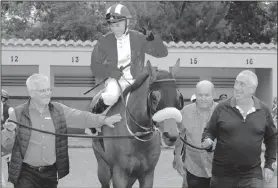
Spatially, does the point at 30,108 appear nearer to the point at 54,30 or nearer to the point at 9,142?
the point at 9,142

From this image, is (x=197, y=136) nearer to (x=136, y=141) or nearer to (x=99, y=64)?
(x=136, y=141)

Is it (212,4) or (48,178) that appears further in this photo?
(212,4)

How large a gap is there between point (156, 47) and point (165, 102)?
124 cm

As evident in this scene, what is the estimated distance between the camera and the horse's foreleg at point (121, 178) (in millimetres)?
5604

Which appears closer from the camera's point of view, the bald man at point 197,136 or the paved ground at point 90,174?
the bald man at point 197,136

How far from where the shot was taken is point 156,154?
5.73 meters

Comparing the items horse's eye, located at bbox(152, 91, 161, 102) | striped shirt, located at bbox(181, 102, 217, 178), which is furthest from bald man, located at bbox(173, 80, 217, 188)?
horse's eye, located at bbox(152, 91, 161, 102)

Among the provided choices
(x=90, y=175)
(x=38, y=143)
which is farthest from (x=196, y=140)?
(x=90, y=175)

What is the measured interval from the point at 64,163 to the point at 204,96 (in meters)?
1.85

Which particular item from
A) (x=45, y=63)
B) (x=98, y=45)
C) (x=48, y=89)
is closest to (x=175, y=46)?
(x=45, y=63)

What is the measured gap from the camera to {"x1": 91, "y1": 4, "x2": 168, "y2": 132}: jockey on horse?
6.11m

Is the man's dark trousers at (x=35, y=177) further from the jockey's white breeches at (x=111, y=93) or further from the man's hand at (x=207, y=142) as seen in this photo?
the man's hand at (x=207, y=142)

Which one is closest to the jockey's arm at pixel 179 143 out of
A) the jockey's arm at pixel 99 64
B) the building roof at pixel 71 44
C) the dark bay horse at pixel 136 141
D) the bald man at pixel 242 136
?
the dark bay horse at pixel 136 141

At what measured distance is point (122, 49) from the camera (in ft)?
20.2
